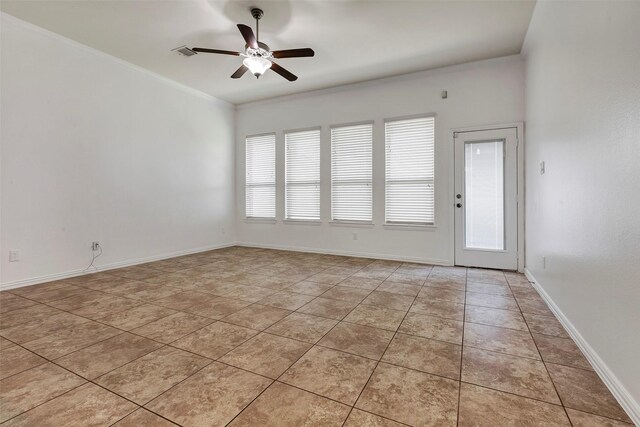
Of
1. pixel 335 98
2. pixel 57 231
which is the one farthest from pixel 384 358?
pixel 335 98

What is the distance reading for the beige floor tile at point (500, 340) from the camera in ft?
6.75

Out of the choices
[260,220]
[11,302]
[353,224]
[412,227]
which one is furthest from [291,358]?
[260,220]

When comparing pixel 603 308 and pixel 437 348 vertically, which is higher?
pixel 603 308

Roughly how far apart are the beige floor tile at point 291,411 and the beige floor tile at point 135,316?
157 centimetres

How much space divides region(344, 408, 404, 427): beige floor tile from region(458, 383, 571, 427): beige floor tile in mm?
339

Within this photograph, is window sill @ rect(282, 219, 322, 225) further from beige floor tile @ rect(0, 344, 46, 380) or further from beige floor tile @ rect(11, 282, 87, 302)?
beige floor tile @ rect(0, 344, 46, 380)

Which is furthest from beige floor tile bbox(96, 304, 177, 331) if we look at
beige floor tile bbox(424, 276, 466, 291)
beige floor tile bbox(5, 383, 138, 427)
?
beige floor tile bbox(424, 276, 466, 291)

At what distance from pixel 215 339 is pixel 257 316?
499mm

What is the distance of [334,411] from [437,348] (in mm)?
996

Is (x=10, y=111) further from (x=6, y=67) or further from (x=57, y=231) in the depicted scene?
(x=57, y=231)

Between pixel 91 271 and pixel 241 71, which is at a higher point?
pixel 241 71

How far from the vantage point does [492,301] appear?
308 centimetres

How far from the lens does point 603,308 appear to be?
1.80 m

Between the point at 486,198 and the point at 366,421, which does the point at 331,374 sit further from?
the point at 486,198
